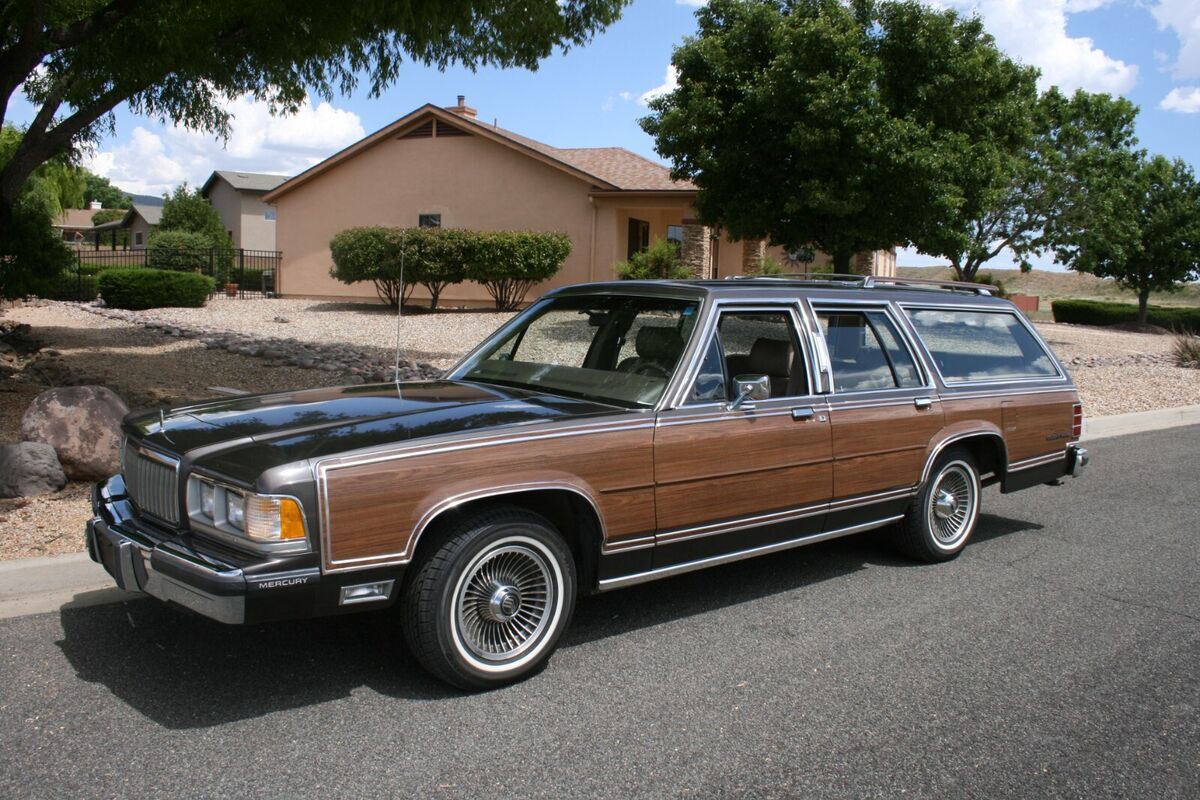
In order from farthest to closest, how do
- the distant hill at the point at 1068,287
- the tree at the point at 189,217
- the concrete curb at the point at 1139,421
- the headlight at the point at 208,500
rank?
1. the distant hill at the point at 1068,287
2. the tree at the point at 189,217
3. the concrete curb at the point at 1139,421
4. the headlight at the point at 208,500

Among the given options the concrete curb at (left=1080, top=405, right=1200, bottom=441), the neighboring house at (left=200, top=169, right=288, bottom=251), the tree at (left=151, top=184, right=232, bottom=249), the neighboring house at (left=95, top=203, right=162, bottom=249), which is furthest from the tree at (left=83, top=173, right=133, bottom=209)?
the concrete curb at (left=1080, top=405, right=1200, bottom=441)

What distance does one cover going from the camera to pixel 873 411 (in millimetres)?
5648

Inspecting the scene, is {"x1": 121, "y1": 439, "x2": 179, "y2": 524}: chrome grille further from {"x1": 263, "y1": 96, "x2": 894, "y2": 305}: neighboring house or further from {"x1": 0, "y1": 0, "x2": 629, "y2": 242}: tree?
{"x1": 263, "y1": 96, "x2": 894, "y2": 305}: neighboring house

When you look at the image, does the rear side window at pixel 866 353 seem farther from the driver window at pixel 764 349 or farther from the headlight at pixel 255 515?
the headlight at pixel 255 515

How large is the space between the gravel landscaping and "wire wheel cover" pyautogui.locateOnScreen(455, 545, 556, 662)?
2.89 m

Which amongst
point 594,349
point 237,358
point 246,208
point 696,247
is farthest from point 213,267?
point 594,349

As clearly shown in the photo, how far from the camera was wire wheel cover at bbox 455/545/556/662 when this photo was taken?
413 cm

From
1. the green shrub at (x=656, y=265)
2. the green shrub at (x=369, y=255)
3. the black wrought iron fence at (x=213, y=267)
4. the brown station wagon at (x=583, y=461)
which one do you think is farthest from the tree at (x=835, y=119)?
the black wrought iron fence at (x=213, y=267)

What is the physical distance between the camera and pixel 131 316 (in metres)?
21.1

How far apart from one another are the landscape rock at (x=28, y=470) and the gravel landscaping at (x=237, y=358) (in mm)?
114

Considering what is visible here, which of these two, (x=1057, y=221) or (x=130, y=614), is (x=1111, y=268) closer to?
(x=1057, y=221)

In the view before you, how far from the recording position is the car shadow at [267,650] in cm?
405

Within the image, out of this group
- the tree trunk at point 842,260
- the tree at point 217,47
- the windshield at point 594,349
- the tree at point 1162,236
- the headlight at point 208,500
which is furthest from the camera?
the tree at point 1162,236

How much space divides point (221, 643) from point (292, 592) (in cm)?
114
